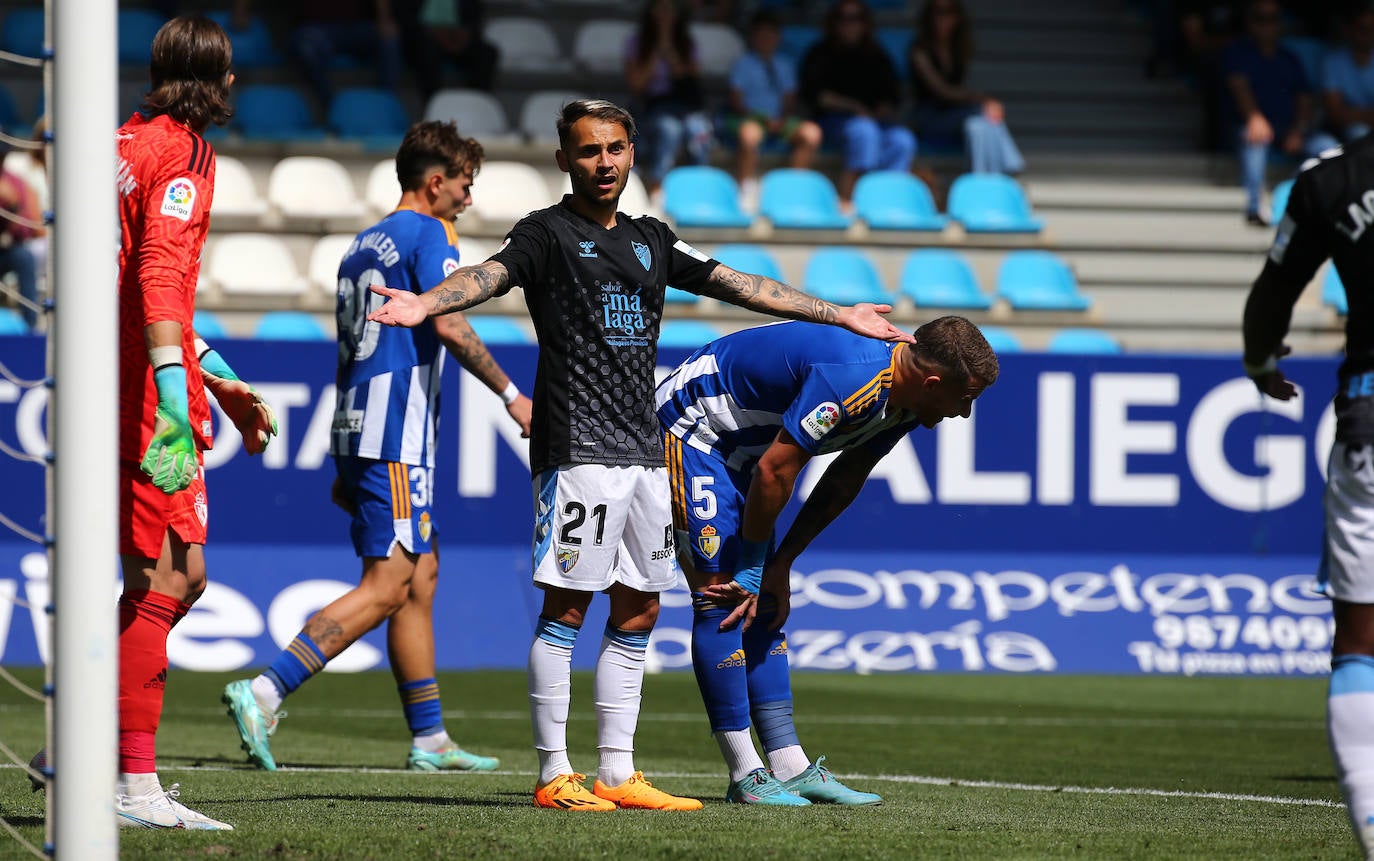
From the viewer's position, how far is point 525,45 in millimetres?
17547

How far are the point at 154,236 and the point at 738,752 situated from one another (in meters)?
2.41

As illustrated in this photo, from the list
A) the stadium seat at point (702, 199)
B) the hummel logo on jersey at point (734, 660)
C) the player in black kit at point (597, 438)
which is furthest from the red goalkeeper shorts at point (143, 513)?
the stadium seat at point (702, 199)

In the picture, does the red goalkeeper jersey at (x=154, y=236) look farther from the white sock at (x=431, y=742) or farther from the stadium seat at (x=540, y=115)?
the stadium seat at (x=540, y=115)

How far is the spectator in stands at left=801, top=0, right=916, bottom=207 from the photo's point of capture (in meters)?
16.4

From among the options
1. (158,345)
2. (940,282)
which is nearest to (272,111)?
(940,282)

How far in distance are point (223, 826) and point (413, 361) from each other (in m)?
2.80

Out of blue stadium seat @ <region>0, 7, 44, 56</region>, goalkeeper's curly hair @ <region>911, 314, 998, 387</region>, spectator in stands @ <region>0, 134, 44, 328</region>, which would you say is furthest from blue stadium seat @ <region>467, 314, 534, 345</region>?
goalkeeper's curly hair @ <region>911, 314, 998, 387</region>

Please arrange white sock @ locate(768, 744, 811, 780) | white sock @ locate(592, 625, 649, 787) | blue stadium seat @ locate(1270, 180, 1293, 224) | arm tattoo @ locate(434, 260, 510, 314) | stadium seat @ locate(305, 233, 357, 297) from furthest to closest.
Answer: blue stadium seat @ locate(1270, 180, 1293, 224), stadium seat @ locate(305, 233, 357, 297), white sock @ locate(768, 744, 811, 780), white sock @ locate(592, 625, 649, 787), arm tattoo @ locate(434, 260, 510, 314)

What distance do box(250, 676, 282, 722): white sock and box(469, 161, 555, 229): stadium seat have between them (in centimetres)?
869

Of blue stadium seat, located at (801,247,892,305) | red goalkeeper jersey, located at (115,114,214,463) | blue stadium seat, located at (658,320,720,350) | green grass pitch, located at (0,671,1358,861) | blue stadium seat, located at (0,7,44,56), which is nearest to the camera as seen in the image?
green grass pitch, located at (0,671,1358,861)

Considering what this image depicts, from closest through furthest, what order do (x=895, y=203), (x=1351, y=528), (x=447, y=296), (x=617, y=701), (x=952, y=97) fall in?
(x=1351, y=528) → (x=447, y=296) → (x=617, y=701) → (x=895, y=203) → (x=952, y=97)

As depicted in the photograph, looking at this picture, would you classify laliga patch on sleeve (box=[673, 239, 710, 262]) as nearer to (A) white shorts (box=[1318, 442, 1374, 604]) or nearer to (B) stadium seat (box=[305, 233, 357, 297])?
(A) white shorts (box=[1318, 442, 1374, 604])

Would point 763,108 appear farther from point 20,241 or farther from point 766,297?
point 766,297

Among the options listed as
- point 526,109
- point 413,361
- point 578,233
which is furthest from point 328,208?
point 578,233
